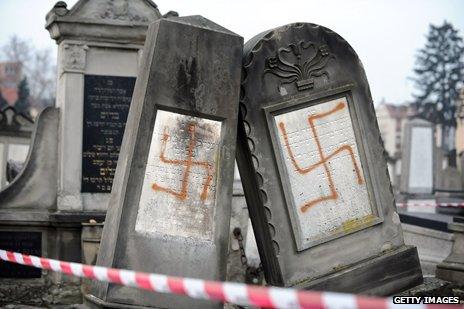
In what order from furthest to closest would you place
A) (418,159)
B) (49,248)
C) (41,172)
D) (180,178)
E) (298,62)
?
(418,159)
(41,172)
(49,248)
(298,62)
(180,178)

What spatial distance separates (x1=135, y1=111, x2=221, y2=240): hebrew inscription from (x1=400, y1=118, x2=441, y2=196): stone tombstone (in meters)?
14.7

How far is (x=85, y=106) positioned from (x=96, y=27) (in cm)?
108

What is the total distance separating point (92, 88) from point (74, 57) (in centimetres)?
47

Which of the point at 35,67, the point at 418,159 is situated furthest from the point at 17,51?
the point at 418,159

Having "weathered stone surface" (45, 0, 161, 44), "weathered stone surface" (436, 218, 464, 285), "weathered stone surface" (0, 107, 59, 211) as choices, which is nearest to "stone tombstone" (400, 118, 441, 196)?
"weathered stone surface" (436, 218, 464, 285)

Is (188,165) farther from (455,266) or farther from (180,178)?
(455,266)

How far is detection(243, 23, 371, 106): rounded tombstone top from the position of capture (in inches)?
237

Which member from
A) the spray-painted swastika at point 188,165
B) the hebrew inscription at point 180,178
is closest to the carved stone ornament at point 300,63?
the hebrew inscription at point 180,178

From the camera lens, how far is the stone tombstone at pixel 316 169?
19.6ft

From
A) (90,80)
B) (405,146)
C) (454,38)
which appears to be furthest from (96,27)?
(454,38)

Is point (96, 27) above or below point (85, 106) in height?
above

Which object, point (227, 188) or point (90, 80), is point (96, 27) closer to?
point (90, 80)

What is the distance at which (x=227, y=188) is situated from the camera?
5.76 metres

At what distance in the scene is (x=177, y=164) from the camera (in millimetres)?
5633
